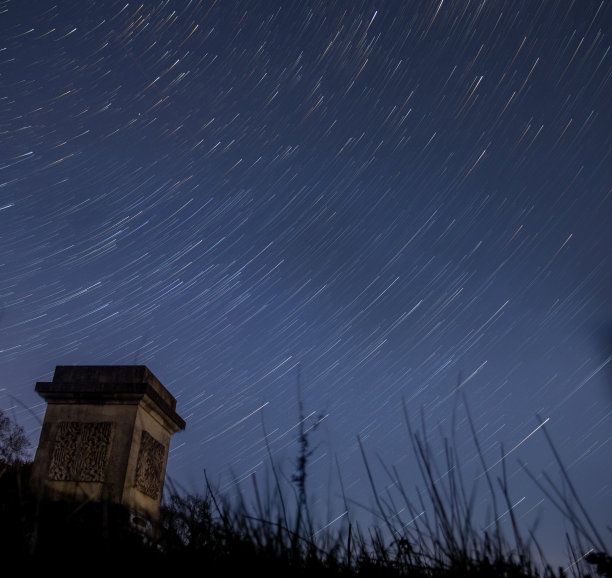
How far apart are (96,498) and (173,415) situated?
2.44m

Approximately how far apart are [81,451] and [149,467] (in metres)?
1.10

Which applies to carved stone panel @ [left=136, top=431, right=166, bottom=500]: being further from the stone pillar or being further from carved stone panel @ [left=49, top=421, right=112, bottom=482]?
carved stone panel @ [left=49, top=421, right=112, bottom=482]

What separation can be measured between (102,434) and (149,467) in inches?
38.9

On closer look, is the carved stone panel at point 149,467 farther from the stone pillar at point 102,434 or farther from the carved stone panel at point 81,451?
the carved stone panel at point 81,451

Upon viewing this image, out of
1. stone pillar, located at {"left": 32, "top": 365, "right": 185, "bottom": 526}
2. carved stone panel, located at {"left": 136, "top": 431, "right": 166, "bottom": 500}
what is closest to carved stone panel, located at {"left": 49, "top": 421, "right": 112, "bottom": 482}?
stone pillar, located at {"left": 32, "top": 365, "right": 185, "bottom": 526}

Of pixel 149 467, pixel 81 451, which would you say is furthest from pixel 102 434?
pixel 149 467

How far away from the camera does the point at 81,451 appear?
809 centimetres

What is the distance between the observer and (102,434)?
322 inches

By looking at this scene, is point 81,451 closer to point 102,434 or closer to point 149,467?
point 102,434

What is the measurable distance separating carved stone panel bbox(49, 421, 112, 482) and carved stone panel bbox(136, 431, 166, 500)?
54 cm

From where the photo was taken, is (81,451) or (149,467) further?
(149,467)

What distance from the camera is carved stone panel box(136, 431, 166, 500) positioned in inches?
328

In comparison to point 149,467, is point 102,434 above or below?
above

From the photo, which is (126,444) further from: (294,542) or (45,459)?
(294,542)
